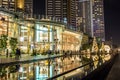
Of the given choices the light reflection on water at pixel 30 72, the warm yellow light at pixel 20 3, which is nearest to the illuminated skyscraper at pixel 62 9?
the warm yellow light at pixel 20 3

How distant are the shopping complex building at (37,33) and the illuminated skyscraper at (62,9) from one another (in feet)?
184

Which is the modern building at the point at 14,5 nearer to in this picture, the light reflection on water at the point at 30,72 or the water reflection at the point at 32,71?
the water reflection at the point at 32,71

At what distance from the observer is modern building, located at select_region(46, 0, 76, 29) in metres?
179

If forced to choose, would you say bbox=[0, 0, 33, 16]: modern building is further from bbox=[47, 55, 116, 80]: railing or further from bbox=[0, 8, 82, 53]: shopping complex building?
bbox=[47, 55, 116, 80]: railing

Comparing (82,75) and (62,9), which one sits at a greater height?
(62,9)

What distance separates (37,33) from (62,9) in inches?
3529

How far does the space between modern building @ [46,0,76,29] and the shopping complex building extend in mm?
56188

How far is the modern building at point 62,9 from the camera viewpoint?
179 meters

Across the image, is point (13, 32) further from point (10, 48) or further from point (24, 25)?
point (10, 48)

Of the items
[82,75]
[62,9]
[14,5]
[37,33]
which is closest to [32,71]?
[82,75]

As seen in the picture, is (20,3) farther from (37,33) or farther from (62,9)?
(62,9)

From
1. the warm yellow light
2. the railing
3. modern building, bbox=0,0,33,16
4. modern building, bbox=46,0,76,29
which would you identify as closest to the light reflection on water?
the railing

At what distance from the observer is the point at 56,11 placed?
7333 inches

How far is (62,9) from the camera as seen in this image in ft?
589
